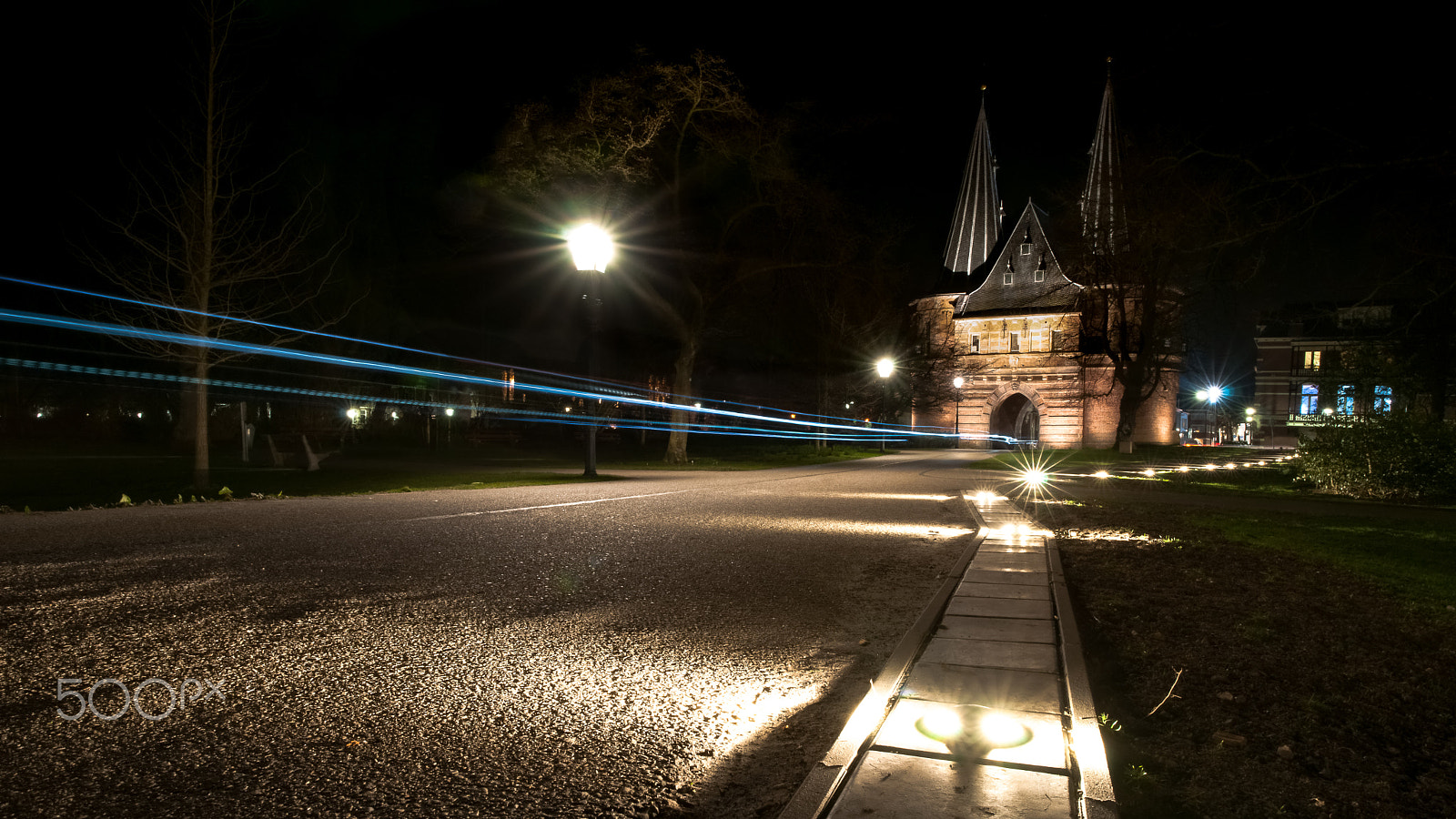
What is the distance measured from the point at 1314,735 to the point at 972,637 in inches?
70.9

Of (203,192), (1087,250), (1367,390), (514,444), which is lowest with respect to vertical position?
(514,444)

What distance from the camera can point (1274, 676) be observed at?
425 centimetres

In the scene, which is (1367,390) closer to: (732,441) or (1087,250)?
(1087,250)

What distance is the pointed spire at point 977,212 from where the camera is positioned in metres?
63.9

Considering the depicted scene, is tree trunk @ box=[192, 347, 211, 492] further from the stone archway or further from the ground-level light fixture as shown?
the stone archway

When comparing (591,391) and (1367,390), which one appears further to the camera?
(1367,390)

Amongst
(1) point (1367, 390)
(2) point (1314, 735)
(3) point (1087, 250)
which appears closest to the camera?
(2) point (1314, 735)

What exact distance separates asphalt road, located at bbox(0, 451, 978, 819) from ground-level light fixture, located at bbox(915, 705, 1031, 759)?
1.53 ft

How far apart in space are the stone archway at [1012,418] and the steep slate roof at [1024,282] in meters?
6.73

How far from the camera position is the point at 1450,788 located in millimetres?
2949

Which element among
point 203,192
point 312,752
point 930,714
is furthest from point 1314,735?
point 203,192

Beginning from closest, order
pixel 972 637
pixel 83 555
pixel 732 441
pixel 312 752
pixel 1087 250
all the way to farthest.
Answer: pixel 312 752
pixel 972 637
pixel 83 555
pixel 1087 250
pixel 732 441

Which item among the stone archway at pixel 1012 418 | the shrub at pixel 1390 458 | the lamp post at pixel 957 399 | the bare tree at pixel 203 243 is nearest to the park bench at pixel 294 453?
the bare tree at pixel 203 243

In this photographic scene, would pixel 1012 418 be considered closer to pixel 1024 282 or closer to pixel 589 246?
pixel 1024 282
